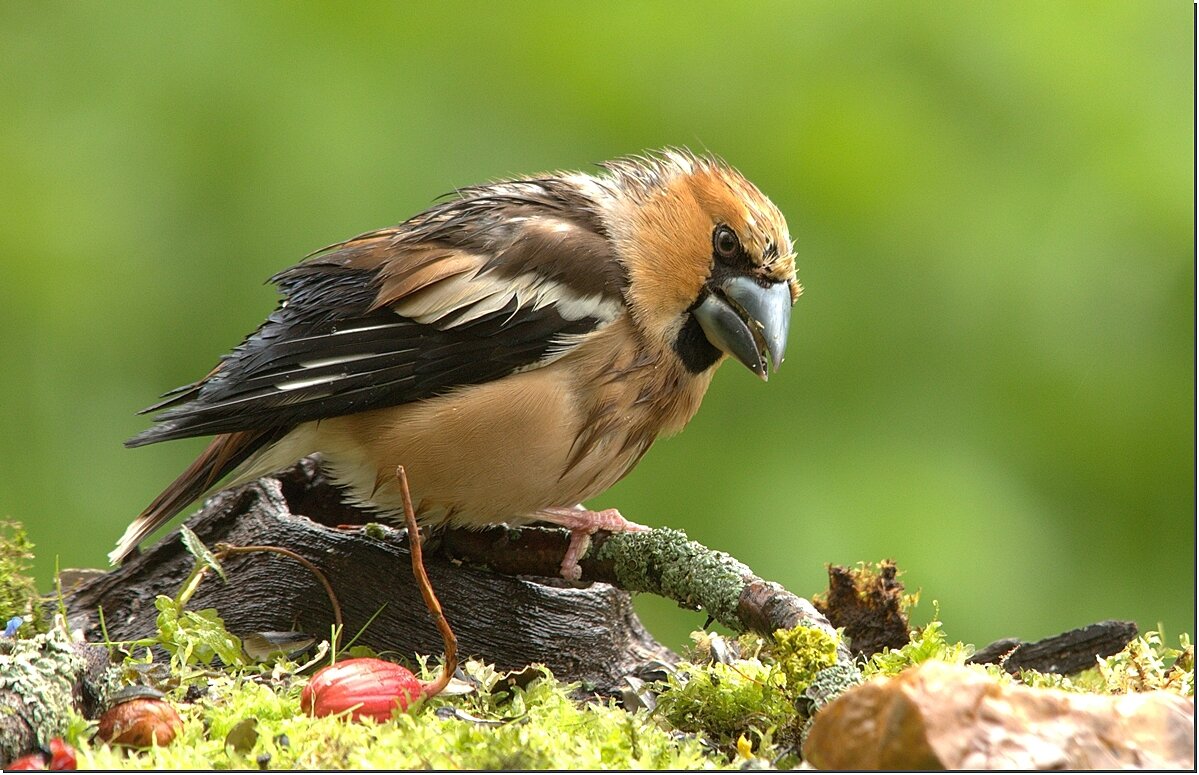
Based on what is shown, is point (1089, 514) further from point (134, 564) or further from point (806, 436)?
point (134, 564)

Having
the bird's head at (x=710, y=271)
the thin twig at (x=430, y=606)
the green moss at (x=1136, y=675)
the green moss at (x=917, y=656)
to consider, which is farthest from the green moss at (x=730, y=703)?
the bird's head at (x=710, y=271)

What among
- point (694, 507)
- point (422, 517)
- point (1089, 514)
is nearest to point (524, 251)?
point (422, 517)

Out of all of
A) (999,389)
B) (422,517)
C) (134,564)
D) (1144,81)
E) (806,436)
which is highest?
(1144,81)

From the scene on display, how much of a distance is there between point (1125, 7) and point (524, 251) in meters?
3.44

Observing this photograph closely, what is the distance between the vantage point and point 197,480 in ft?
14.0

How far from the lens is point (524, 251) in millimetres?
4070

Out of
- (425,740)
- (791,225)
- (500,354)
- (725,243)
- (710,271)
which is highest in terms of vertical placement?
(791,225)

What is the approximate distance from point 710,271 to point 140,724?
2.23 meters

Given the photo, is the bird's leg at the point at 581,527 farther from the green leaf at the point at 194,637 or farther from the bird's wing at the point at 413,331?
the green leaf at the point at 194,637

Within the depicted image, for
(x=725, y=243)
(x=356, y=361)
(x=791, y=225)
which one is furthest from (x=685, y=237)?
(x=791, y=225)

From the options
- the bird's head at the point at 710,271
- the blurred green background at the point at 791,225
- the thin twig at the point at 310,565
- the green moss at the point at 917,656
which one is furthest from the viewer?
the blurred green background at the point at 791,225

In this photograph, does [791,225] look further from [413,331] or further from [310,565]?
[310,565]

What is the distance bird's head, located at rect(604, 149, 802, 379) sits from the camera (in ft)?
13.5

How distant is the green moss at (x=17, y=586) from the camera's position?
3.85 metres
